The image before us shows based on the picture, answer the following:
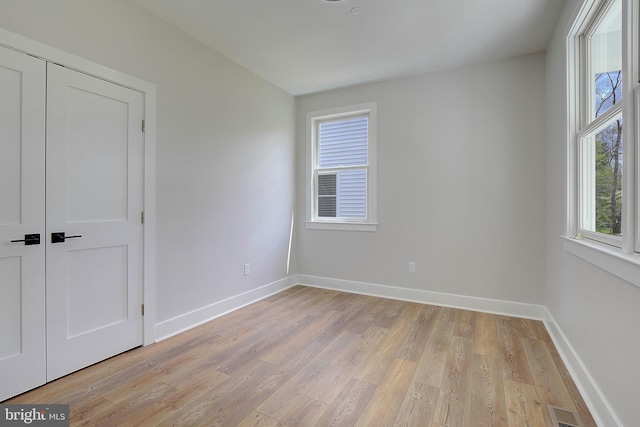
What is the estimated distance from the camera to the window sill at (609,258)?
125 cm

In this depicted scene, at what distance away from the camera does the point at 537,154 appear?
9.95ft

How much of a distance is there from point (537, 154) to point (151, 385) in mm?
3856

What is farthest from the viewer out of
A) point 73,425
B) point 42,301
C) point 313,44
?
point 313,44

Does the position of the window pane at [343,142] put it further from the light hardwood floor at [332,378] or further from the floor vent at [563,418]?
the floor vent at [563,418]

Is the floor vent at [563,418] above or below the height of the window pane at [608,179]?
below

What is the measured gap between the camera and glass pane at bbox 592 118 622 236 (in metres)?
1.59

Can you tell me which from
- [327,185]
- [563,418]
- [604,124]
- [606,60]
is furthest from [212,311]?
[606,60]

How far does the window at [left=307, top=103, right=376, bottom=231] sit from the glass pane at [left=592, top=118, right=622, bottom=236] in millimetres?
2222

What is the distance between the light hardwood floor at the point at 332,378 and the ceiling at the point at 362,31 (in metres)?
2.70

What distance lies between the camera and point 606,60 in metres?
1.78

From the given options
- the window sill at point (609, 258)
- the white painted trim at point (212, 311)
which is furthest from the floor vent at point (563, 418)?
the white painted trim at point (212, 311)

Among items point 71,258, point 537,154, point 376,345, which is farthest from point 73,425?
point 537,154

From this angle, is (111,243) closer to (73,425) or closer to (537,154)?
(73,425)

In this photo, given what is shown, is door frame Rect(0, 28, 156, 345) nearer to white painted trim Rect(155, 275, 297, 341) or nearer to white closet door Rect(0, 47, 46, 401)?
white painted trim Rect(155, 275, 297, 341)
